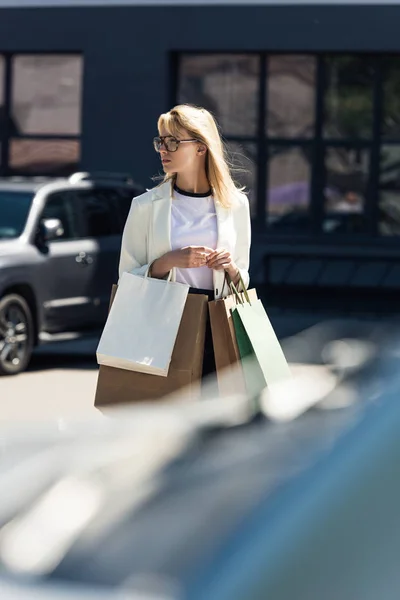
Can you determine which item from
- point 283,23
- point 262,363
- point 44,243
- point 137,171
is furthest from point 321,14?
point 262,363

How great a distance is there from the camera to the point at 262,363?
4414mm

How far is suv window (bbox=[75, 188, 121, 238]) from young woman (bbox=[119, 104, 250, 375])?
22.3ft

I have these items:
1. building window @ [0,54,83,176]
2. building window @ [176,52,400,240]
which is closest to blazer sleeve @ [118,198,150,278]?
building window @ [176,52,400,240]

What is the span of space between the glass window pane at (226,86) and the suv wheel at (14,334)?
6.95 metres

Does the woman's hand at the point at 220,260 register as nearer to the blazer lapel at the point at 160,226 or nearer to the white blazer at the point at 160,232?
the white blazer at the point at 160,232

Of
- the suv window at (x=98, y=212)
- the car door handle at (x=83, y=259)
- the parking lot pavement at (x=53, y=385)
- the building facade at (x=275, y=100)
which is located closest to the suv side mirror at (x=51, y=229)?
the car door handle at (x=83, y=259)

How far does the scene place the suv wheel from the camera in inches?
412

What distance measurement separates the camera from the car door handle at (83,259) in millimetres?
11258

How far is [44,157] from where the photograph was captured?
1778 cm

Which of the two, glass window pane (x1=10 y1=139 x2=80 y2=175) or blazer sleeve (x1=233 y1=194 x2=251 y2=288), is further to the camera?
glass window pane (x1=10 y1=139 x2=80 y2=175)

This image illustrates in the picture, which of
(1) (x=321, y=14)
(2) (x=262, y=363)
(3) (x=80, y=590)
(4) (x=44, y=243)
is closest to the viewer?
(3) (x=80, y=590)

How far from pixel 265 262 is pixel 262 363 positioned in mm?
12078

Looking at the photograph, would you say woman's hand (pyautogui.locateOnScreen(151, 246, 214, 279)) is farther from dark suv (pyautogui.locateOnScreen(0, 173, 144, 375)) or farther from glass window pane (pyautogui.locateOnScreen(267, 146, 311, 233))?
glass window pane (pyautogui.locateOnScreen(267, 146, 311, 233))

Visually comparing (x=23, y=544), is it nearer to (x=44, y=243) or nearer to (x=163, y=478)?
(x=163, y=478)
